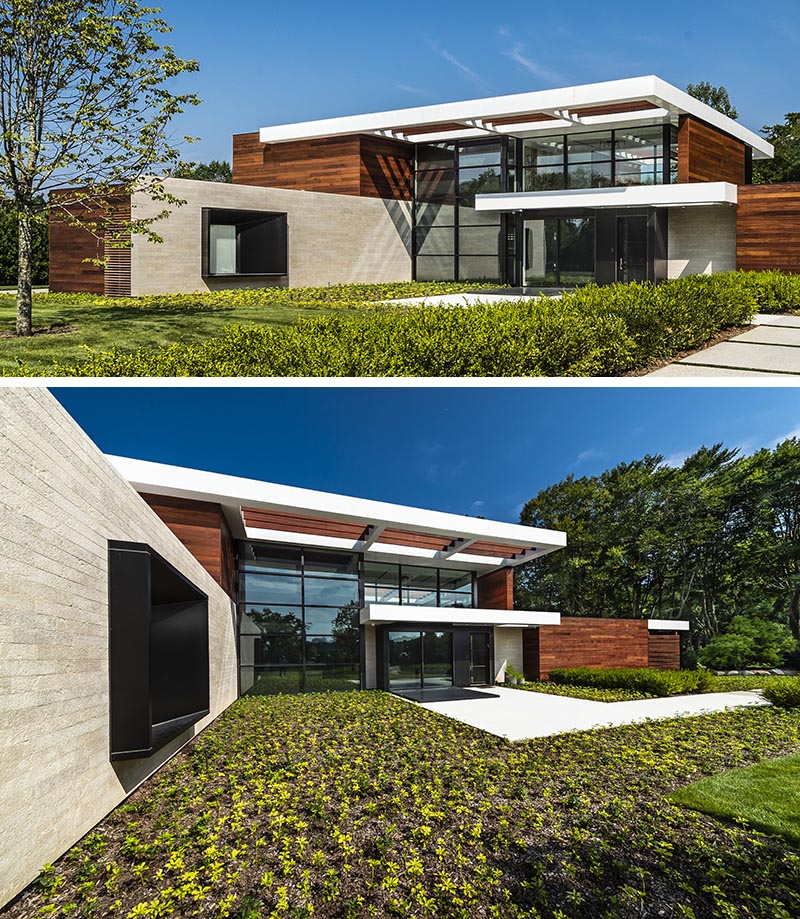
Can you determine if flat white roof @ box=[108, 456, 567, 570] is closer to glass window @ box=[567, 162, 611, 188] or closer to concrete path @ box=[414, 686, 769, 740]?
concrete path @ box=[414, 686, 769, 740]

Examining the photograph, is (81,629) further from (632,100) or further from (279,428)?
(279,428)

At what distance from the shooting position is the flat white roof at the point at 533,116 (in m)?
22.5

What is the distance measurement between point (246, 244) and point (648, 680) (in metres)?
16.7

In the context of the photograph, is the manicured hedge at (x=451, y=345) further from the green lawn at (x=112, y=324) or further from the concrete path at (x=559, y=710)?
the concrete path at (x=559, y=710)

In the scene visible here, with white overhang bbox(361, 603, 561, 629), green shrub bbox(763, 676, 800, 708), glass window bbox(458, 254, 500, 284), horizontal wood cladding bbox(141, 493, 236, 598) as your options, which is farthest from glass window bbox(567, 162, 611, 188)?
horizontal wood cladding bbox(141, 493, 236, 598)

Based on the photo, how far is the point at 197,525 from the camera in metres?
15.2

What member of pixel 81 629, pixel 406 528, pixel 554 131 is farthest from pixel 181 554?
pixel 554 131

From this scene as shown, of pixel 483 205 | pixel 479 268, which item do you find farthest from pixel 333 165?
pixel 483 205

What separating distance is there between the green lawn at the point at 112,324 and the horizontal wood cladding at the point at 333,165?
919cm

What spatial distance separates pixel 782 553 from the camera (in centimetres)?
3797

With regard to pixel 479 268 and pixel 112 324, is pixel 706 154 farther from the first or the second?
pixel 112 324

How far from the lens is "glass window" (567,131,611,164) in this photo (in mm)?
25594

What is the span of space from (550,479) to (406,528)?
3310cm

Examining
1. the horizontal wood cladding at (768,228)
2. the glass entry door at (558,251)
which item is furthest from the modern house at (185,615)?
the horizontal wood cladding at (768,228)
